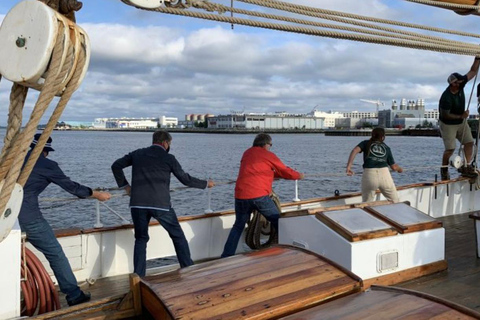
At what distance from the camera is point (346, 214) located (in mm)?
4988

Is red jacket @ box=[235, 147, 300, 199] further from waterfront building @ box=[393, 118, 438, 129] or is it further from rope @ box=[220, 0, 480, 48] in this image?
waterfront building @ box=[393, 118, 438, 129]

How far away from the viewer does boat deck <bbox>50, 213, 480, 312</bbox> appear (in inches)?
170

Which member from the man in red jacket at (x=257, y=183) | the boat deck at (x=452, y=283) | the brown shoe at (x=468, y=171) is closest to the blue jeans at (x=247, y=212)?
the man in red jacket at (x=257, y=183)

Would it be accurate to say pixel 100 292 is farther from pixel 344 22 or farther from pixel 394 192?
pixel 394 192

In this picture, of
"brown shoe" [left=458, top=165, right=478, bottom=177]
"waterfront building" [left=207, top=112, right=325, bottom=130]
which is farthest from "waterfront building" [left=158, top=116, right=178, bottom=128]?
"brown shoe" [left=458, top=165, right=478, bottom=177]

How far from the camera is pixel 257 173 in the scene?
5.36m

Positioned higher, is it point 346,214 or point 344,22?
point 344,22

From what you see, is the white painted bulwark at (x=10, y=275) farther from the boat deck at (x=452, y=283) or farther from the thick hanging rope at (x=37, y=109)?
the thick hanging rope at (x=37, y=109)

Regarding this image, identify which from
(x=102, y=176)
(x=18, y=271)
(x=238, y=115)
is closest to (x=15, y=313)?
(x=18, y=271)

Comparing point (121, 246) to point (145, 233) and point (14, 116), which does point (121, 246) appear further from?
point (14, 116)

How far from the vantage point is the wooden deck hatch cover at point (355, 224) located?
457cm

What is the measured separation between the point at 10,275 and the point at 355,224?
3.13m

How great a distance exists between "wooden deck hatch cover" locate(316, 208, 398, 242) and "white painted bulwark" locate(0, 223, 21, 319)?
111 inches

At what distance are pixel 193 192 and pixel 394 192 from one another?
13876 millimetres
